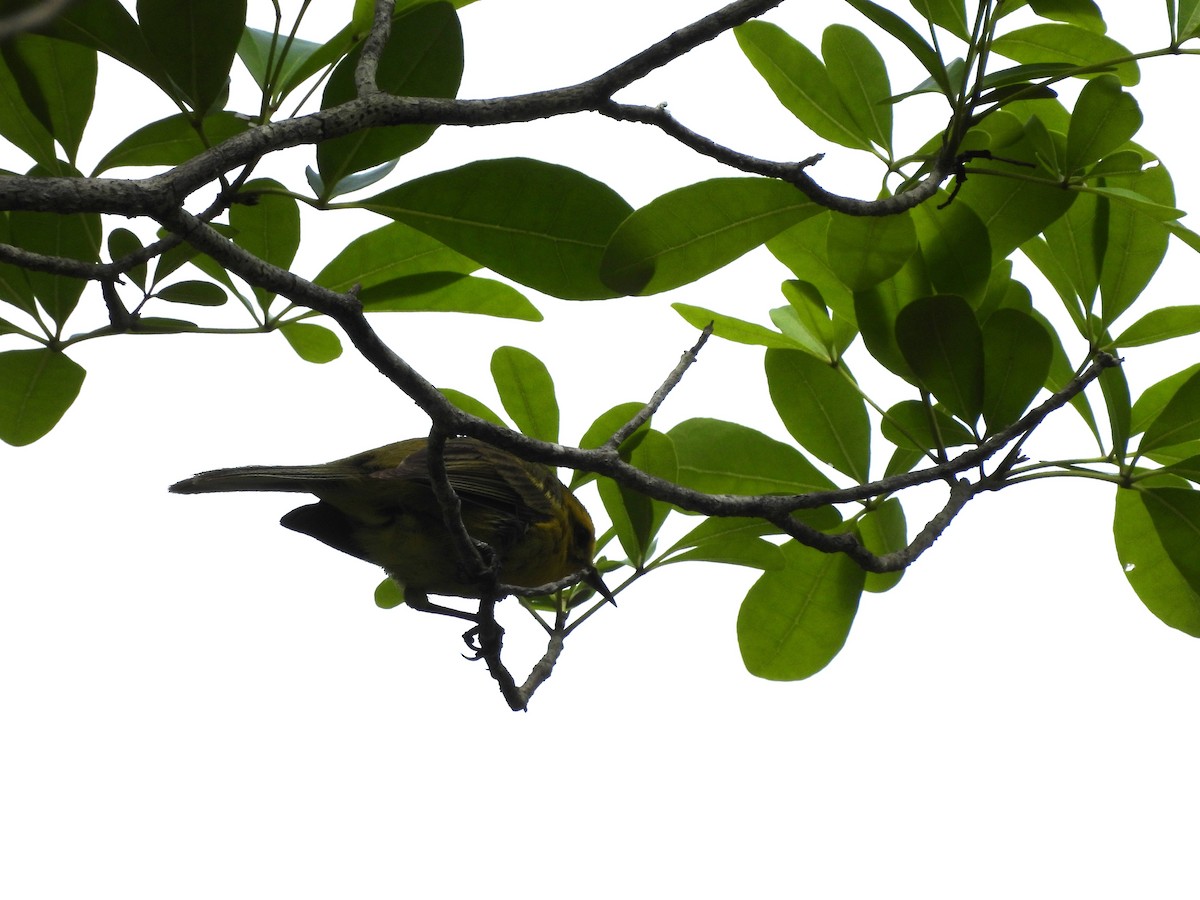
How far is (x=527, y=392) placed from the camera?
354 cm

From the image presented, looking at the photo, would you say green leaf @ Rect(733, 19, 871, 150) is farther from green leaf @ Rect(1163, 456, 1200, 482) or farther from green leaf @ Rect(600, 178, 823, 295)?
green leaf @ Rect(1163, 456, 1200, 482)

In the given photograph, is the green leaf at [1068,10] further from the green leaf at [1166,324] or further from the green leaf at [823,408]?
the green leaf at [823,408]

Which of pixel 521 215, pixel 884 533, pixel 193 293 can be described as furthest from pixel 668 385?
pixel 193 293

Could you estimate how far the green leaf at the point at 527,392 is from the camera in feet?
11.6

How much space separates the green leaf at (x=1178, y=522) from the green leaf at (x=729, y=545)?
1.09 meters

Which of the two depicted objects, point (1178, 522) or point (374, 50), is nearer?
point (374, 50)

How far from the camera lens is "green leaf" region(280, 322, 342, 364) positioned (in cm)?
329

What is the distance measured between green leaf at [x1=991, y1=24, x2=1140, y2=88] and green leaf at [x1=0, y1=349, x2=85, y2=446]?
2644mm

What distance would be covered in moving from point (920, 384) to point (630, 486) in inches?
36.0

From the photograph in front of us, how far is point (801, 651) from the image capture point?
3.52 metres

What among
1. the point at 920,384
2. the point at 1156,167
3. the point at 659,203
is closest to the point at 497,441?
the point at 659,203

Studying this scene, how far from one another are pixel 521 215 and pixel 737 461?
118 cm

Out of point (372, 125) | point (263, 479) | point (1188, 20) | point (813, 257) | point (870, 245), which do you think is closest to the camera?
point (372, 125)

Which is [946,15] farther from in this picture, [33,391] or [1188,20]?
[33,391]
